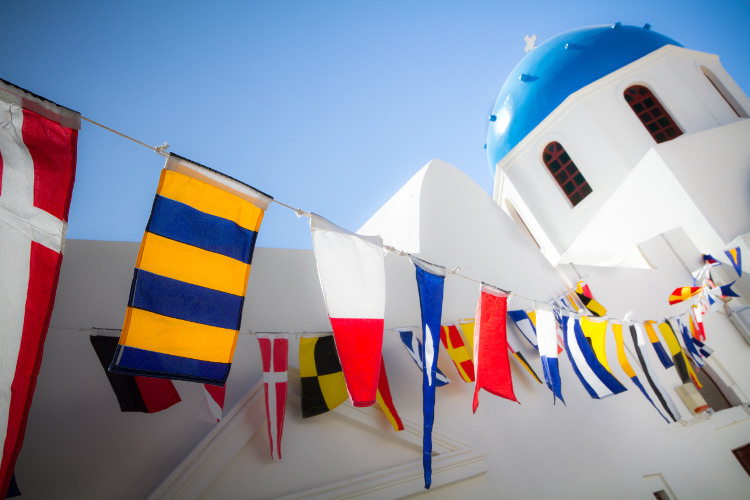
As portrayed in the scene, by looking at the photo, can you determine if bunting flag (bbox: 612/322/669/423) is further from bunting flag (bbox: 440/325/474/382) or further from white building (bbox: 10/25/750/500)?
bunting flag (bbox: 440/325/474/382)

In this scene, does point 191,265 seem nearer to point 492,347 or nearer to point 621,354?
point 492,347

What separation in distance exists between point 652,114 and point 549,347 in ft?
32.4

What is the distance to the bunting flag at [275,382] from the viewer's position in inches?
129

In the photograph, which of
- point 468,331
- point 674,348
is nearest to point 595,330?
point 468,331

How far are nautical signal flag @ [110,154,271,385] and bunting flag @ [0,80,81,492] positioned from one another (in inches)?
12.7

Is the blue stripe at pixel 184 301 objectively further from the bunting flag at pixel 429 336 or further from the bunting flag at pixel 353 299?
the bunting flag at pixel 429 336

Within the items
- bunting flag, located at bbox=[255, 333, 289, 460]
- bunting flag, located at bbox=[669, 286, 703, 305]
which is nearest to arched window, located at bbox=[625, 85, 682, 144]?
bunting flag, located at bbox=[669, 286, 703, 305]

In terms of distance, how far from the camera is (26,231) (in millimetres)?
1549

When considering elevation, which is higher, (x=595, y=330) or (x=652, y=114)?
(x=652, y=114)

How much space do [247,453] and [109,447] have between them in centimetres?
107

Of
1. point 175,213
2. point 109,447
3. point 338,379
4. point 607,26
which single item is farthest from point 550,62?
point 109,447

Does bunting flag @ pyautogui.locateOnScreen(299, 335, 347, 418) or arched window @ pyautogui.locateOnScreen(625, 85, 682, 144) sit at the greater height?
arched window @ pyautogui.locateOnScreen(625, 85, 682, 144)

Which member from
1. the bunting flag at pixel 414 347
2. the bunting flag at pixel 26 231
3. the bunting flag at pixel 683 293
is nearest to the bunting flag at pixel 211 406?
the bunting flag at pixel 26 231

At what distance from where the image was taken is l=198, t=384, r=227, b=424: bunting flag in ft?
10.3
